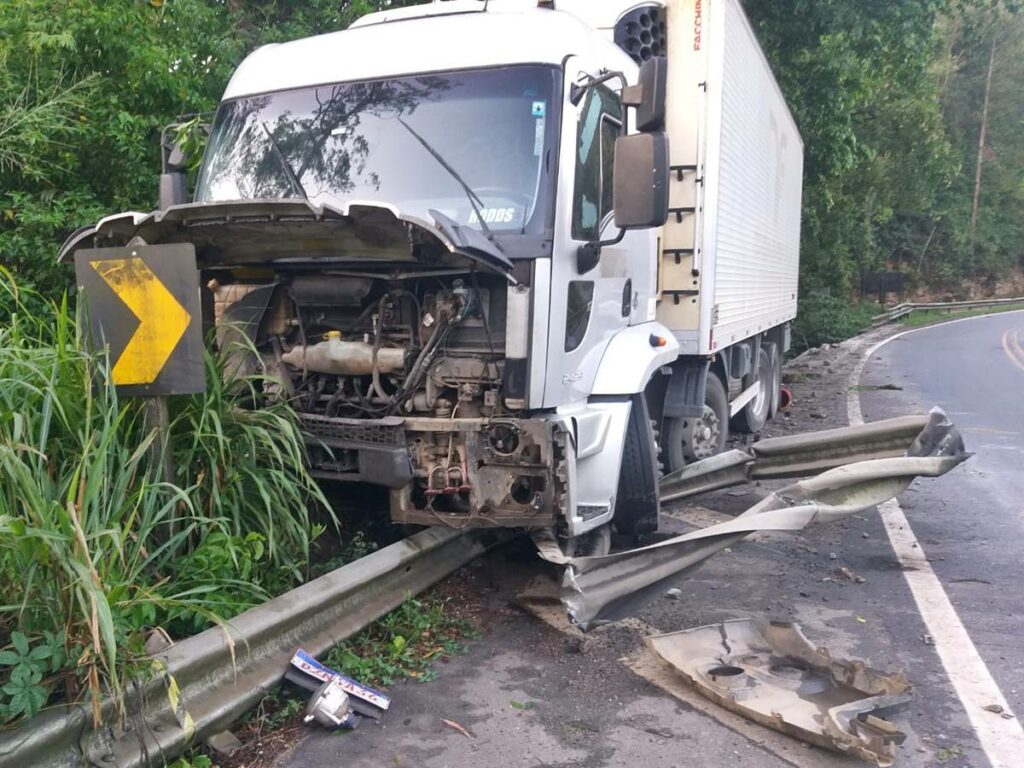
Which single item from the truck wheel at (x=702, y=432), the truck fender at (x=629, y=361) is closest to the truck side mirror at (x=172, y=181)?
the truck fender at (x=629, y=361)

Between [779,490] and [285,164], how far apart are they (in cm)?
355

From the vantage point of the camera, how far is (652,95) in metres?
4.42

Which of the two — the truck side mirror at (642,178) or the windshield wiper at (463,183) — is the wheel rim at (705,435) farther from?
the windshield wiper at (463,183)

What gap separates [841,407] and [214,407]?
34.5ft

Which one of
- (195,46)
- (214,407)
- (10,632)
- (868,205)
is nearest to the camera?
(10,632)

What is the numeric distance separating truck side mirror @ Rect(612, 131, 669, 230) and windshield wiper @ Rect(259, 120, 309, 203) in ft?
5.54

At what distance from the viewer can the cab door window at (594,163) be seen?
477 centimetres

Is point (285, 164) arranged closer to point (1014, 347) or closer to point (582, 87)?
point (582, 87)

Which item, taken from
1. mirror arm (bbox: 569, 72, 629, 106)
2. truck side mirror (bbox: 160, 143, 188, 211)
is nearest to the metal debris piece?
mirror arm (bbox: 569, 72, 629, 106)

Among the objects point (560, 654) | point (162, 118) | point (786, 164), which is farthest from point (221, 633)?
point (786, 164)

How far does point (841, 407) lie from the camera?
12.9 metres

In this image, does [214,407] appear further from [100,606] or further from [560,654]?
[560,654]

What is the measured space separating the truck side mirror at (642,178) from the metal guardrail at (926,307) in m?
32.1

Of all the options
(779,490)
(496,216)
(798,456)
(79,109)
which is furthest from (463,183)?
(79,109)
